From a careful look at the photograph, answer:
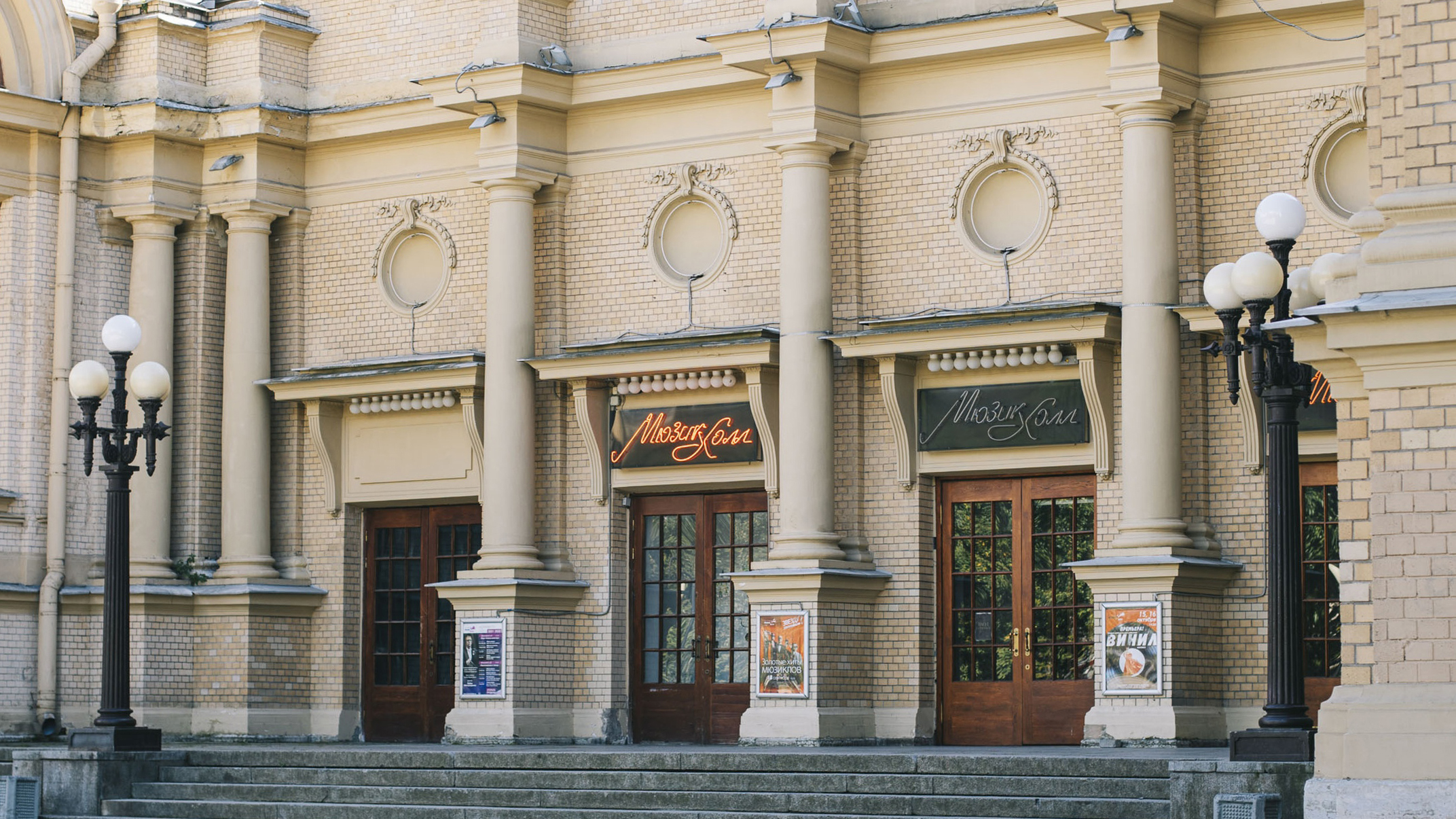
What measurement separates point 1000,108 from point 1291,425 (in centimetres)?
686

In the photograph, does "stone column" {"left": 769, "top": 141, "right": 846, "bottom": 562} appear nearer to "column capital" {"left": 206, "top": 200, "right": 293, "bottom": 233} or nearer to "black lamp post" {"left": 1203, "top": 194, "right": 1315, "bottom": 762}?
"column capital" {"left": 206, "top": 200, "right": 293, "bottom": 233}

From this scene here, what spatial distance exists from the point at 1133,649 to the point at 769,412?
433 centimetres

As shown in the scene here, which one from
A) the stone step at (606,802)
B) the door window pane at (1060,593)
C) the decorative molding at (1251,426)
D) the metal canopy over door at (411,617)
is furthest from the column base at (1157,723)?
the metal canopy over door at (411,617)

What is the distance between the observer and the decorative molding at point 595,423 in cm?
2128

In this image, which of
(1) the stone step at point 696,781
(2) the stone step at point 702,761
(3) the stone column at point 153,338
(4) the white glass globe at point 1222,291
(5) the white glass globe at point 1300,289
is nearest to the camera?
(5) the white glass globe at point 1300,289

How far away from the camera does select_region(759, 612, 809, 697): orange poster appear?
19.2m

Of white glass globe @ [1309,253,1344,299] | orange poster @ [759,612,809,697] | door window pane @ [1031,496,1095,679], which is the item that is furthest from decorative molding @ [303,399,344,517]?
white glass globe @ [1309,253,1344,299]

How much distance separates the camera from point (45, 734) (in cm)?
2188

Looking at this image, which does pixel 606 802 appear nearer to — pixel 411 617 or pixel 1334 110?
pixel 411 617

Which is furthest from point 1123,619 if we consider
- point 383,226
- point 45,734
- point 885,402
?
point 45,734

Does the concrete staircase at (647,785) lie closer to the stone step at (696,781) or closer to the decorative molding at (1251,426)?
the stone step at (696,781)

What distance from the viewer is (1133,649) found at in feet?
58.2

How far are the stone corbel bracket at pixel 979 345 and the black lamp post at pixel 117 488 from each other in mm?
5969

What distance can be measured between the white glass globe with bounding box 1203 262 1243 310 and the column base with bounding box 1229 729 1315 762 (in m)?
2.64
